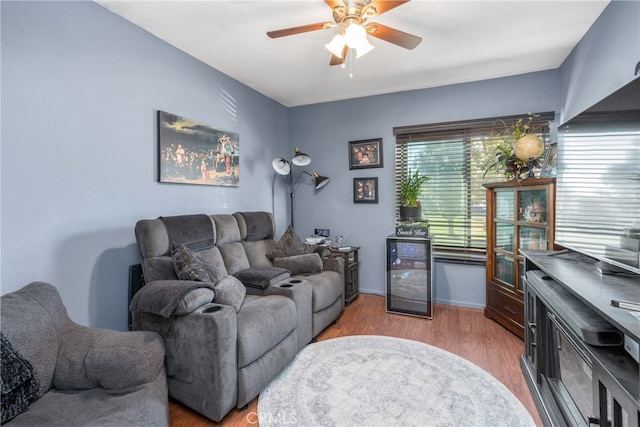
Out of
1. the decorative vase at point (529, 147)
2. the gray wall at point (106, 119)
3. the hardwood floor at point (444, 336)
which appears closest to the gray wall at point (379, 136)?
the gray wall at point (106, 119)

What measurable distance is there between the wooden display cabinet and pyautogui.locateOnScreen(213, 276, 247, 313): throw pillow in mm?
2354

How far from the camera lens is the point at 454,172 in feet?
11.3

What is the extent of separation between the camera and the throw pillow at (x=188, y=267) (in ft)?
6.26

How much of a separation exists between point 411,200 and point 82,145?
2914mm

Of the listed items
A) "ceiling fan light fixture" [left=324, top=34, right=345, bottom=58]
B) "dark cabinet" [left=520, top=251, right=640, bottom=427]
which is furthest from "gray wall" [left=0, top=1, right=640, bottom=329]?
"ceiling fan light fixture" [left=324, top=34, right=345, bottom=58]

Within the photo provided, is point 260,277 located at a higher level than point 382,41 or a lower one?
lower

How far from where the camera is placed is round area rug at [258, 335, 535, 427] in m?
1.66

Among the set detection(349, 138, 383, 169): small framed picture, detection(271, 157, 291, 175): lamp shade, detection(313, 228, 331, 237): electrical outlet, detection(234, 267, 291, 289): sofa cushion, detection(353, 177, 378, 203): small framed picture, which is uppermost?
detection(349, 138, 383, 169): small framed picture

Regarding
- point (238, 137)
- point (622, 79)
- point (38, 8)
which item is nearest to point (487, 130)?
point (622, 79)

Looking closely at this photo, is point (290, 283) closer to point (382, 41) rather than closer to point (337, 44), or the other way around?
point (337, 44)

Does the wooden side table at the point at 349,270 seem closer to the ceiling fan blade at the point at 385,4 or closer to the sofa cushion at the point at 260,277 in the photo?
the sofa cushion at the point at 260,277

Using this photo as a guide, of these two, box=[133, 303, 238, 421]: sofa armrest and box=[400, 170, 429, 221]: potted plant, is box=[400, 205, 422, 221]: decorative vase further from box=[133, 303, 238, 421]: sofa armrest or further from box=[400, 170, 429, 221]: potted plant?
box=[133, 303, 238, 421]: sofa armrest

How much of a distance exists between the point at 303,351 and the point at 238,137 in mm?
2266

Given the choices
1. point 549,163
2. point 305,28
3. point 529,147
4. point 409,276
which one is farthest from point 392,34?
point 409,276
